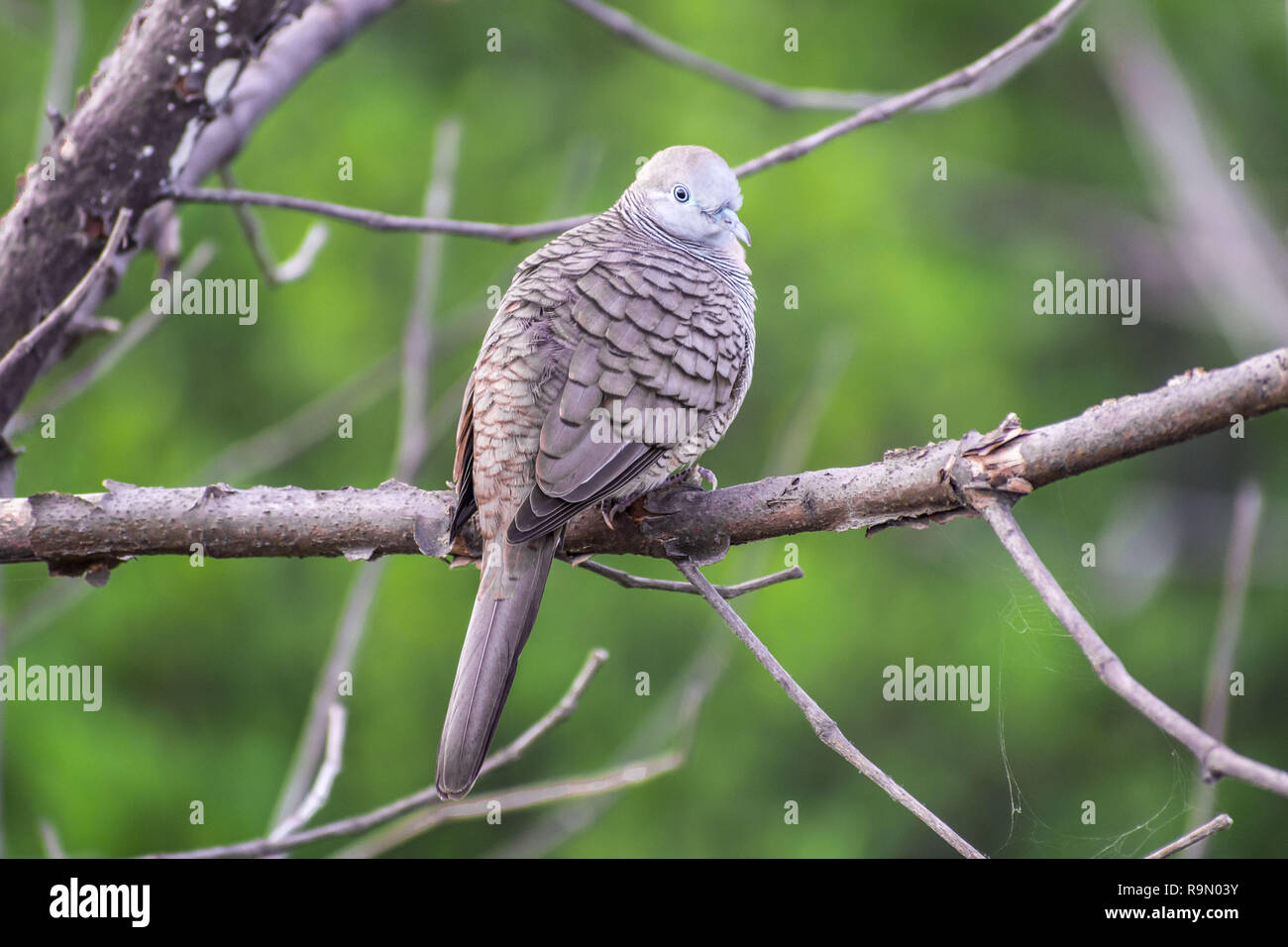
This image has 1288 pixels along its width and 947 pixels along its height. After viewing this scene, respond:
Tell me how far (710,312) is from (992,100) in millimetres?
6901

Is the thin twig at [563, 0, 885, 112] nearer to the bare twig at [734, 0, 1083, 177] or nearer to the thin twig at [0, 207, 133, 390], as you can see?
the bare twig at [734, 0, 1083, 177]

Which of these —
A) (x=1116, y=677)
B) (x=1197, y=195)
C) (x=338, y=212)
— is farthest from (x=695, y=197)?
(x=1197, y=195)

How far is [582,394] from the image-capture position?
275 cm

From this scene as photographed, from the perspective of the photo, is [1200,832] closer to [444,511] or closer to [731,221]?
[444,511]

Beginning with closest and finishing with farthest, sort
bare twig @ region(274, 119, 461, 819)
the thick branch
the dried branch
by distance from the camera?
the thick branch, the dried branch, bare twig @ region(274, 119, 461, 819)

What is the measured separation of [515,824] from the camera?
7.20 metres

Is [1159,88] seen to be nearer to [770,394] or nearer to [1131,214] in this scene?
[1131,214]

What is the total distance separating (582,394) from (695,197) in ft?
3.11

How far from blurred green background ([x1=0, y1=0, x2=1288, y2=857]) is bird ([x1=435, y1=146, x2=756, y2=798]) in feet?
9.89

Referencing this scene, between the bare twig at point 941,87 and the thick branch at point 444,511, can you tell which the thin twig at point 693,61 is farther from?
the thick branch at point 444,511

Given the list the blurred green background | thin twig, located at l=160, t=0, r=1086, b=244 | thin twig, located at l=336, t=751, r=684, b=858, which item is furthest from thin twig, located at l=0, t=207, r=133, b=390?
the blurred green background

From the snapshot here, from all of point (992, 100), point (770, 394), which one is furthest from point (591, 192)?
point (992, 100)

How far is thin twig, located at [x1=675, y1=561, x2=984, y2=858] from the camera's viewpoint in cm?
186

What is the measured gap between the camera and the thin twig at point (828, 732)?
186 centimetres
